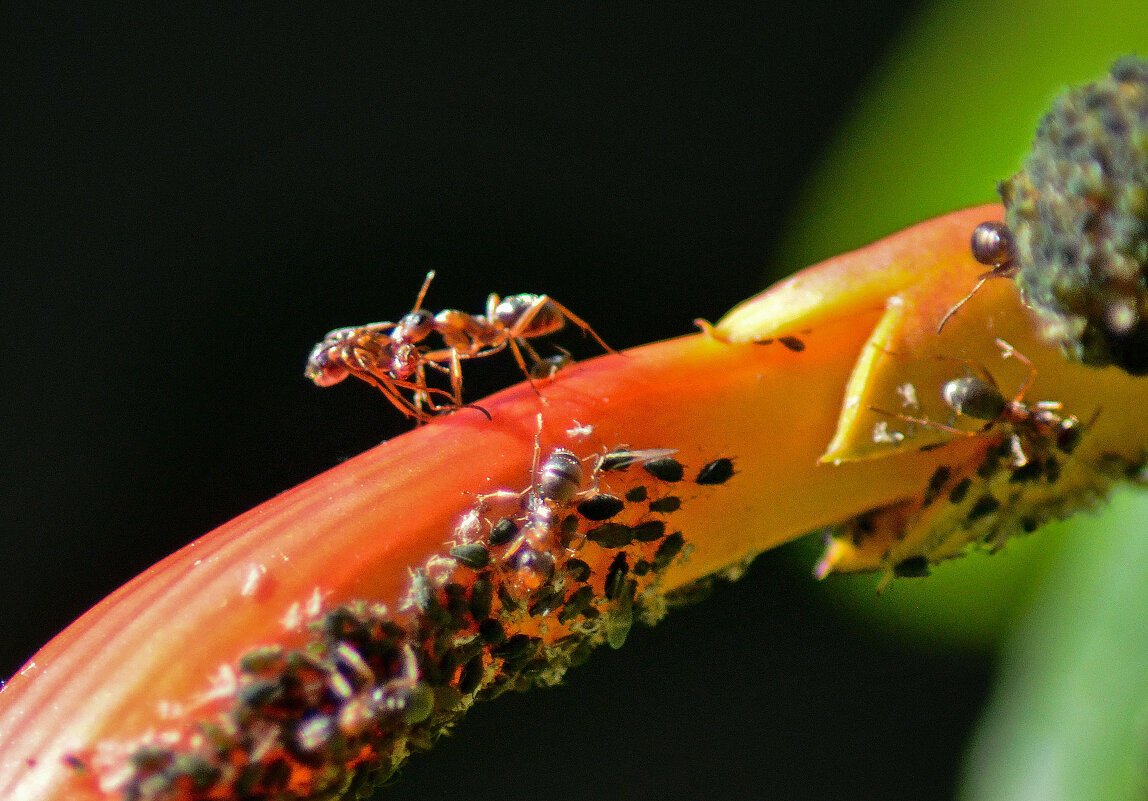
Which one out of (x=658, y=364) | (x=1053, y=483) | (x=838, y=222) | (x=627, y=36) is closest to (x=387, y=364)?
(x=658, y=364)

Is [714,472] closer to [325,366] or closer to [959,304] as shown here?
[959,304]

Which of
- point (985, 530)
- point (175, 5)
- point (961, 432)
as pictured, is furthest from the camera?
point (175, 5)

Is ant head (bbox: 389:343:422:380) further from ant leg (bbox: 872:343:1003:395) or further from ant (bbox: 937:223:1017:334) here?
ant (bbox: 937:223:1017:334)

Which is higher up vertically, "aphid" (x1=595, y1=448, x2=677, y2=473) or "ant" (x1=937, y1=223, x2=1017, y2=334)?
"ant" (x1=937, y1=223, x2=1017, y2=334)

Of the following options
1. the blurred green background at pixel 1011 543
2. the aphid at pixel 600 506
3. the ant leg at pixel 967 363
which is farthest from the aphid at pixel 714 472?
the blurred green background at pixel 1011 543

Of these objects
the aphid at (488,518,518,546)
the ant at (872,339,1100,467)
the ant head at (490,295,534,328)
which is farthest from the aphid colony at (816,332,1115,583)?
the ant head at (490,295,534,328)

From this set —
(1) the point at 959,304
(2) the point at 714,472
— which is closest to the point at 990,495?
(1) the point at 959,304

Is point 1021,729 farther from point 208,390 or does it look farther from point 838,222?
point 208,390
